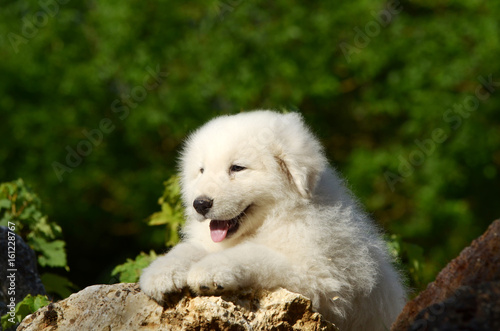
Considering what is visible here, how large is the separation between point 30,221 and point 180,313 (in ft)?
12.3

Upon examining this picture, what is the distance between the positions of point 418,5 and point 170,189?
7379 millimetres

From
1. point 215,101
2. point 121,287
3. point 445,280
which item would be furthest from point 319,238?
point 215,101

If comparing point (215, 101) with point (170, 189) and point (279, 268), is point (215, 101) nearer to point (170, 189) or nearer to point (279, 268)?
point (170, 189)

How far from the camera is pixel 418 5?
1272 cm

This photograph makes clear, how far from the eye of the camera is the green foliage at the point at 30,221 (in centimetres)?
692

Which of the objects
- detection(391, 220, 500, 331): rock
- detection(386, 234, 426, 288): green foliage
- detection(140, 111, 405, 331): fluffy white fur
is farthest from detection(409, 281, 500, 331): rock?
detection(386, 234, 426, 288): green foliage

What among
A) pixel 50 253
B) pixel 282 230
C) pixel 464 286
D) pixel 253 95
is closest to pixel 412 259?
pixel 282 230

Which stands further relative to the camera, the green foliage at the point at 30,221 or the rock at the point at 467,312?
the green foliage at the point at 30,221

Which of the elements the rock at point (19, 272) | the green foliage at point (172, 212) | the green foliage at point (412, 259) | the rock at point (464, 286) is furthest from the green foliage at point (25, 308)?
the green foliage at point (412, 259)

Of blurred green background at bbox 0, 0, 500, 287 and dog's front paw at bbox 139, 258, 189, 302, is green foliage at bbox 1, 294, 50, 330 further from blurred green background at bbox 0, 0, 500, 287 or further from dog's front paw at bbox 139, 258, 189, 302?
blurred green background at bbox 0, 0, 500, 287

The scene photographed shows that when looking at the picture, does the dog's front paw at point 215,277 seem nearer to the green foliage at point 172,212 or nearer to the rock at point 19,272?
the rock at point 19,272

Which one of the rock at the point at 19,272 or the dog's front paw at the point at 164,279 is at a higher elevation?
the rock at the point at 19,272

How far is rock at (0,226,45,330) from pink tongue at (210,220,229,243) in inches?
94.0

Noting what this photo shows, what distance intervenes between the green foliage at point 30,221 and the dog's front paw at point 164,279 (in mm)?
3111
